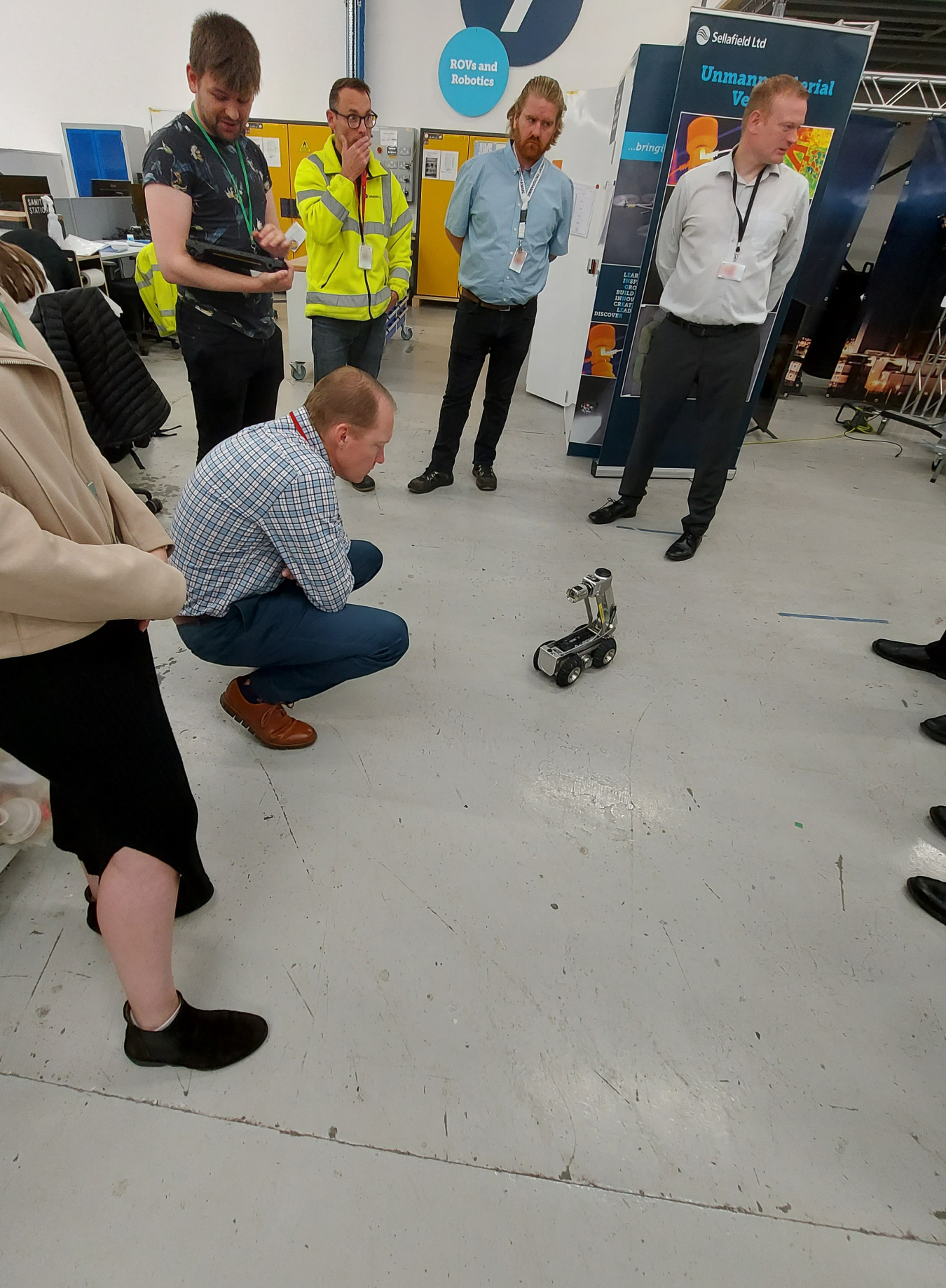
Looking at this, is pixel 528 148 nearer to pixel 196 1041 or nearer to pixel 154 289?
pixel 154 289

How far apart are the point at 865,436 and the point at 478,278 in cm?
369

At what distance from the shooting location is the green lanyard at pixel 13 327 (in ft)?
2.41

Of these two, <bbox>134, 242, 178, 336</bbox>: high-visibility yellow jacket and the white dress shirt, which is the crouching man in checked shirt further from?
<bbox>134, 242, 178, 336</bbox>: high-visibility yellow jacket

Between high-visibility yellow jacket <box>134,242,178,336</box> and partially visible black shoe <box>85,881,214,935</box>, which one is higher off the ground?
high-visibility yellow jacket <box>134,242,178,336</box>

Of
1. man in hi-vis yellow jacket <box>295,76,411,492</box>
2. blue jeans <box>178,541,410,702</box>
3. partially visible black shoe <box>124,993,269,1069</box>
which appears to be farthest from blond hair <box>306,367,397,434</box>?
man in hi-vis yellow jacket <box>295,76,411,492</box>

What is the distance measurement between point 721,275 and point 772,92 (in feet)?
1.76

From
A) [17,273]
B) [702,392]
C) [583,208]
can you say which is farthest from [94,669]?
[583,208]

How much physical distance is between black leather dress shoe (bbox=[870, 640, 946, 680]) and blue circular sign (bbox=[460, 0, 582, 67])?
7.41 meters

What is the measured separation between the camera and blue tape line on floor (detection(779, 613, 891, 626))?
8.54ft

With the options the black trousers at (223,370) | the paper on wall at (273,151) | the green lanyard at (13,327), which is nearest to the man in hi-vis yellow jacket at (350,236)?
the black trousers at (223,370)

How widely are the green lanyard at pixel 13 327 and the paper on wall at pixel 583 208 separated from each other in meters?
3.77

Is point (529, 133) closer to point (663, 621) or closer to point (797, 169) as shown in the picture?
point (797, 169)

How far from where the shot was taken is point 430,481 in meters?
3.23

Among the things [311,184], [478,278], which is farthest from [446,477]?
[311,184]
